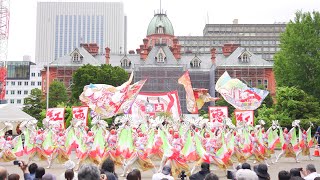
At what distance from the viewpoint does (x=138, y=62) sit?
70.4 meters

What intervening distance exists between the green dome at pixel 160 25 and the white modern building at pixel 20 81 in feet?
103

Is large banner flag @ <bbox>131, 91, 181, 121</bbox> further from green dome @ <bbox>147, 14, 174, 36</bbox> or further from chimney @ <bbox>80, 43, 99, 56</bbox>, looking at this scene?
green dome @ <bbox>147, 14, 174, 36</bbox>

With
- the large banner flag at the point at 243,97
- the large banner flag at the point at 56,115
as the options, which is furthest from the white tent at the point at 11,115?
the large banner flag at the point at 243,97

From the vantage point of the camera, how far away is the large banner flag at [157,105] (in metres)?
36.7

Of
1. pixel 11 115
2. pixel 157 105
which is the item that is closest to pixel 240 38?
pixel 157 105

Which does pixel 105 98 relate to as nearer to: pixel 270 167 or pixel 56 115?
pixel 56 115

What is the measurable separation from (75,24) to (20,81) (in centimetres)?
6057

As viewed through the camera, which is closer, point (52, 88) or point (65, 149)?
point (65, 149)

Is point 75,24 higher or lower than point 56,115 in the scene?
higher

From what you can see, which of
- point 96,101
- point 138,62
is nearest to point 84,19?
point 138,62

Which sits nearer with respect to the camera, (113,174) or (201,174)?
(113,174)

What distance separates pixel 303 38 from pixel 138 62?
114 feet

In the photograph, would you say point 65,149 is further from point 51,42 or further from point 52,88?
point 51,42

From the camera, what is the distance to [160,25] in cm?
8125
